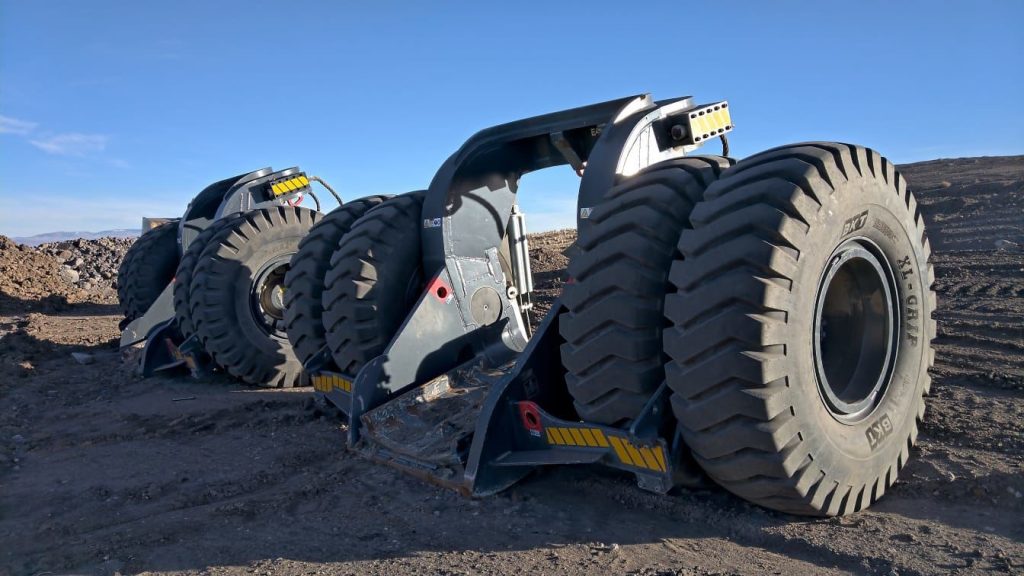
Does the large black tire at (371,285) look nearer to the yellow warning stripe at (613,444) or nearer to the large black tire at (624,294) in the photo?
the yellow warning stripe at (613,444)

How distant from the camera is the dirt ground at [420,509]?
10.4ft

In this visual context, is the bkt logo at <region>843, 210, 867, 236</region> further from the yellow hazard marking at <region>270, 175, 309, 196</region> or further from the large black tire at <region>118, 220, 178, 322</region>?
the large black tire at <region>118, 220, 178, 322</region>

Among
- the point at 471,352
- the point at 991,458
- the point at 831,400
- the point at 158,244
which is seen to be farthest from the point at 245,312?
the point at 991,458

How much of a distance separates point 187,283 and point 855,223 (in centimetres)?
759

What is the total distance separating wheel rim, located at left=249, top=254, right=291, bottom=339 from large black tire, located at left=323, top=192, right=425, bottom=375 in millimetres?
2642

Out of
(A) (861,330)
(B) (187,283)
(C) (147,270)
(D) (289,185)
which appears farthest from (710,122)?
(C) (147,270)

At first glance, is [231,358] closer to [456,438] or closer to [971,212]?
[456,438]

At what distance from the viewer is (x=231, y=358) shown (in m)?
7.68

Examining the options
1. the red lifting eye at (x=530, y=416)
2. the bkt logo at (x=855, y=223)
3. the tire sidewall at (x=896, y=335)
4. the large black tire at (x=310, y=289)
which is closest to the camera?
the tire sidewall at (x=896, y=335)

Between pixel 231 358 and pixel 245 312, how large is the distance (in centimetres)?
52

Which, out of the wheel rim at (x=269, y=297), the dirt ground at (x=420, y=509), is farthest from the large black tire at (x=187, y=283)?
the dirt ground at (x=420, y=509)

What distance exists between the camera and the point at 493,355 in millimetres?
5652

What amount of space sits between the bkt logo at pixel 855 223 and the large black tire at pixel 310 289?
13.2 feet

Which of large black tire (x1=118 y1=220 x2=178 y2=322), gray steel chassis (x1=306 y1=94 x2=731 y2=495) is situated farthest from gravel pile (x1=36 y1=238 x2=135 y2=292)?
gray steel chassis (x1=306 y1=94 x2=731 y2=495)
